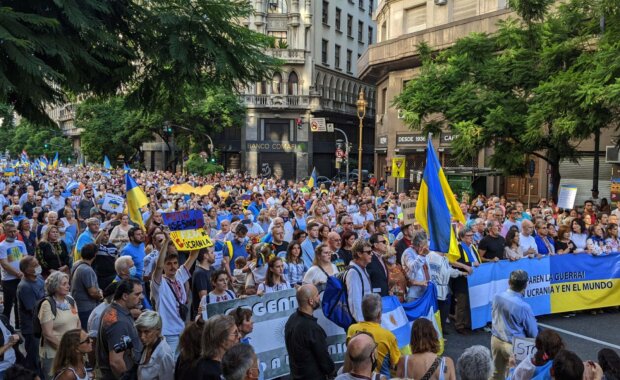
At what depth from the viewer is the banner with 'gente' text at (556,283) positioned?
A: 9906 mm

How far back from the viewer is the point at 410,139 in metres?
36.4

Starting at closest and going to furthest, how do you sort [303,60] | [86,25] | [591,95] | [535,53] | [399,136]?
[86,25]
[591,95]
[535,53]
[399,136]
[303,60]

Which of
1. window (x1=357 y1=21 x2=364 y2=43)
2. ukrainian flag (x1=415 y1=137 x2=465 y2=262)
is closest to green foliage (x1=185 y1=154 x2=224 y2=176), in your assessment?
window (x1=357 y1=21 x2=364 y2=43)

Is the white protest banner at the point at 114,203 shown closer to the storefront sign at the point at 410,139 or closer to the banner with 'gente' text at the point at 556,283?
the banner with 'gente' text at the point at 556,283

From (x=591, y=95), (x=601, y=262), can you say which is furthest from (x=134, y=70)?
(x=591, y=95)

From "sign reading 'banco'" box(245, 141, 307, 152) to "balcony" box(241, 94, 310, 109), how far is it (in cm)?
322

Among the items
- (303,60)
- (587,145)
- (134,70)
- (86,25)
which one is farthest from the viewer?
(303,60)

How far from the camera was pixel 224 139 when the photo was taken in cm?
5434

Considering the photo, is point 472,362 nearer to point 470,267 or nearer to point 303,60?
point 470,267

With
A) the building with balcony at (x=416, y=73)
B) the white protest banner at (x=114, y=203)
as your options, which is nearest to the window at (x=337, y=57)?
the building with balcony at (x=416, y=73)

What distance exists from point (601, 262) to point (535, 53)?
1174cm

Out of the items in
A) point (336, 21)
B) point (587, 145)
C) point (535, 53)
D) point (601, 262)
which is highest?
point (336, 21)

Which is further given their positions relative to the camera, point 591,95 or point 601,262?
point 591,95

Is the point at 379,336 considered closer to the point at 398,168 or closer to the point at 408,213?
the point at 408,213
